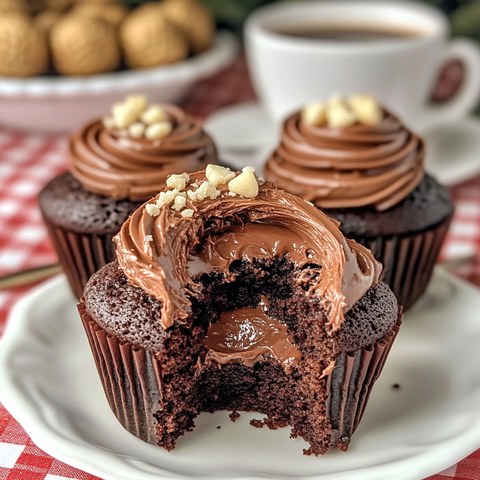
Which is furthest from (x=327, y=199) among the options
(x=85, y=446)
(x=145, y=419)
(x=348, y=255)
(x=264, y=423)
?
(x=85, y=446)

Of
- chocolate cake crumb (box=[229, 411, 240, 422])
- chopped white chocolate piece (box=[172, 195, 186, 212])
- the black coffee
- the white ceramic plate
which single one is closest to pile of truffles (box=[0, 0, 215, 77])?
the black coffee

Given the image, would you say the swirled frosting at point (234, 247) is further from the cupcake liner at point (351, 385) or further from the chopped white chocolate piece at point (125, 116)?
the chopped white chocolate piece at point (125, 116)

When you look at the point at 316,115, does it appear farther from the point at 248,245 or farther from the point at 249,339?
the point at 249,339

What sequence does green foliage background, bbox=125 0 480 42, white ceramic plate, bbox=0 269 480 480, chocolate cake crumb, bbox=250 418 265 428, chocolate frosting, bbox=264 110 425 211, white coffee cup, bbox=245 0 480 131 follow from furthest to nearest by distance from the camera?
green foliage background, bbox=125 0 480 42
white coffee cup, bbox=245 0 480 131
chocolate frosting, bbox=264 110 425 211
chocolate cake crumb, bbox=250 418 265 428
white ceramic plate, bbox=0 269 480 480

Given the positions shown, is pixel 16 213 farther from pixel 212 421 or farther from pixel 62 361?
pixel 212 421

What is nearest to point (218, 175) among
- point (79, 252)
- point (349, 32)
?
point (79, 252)

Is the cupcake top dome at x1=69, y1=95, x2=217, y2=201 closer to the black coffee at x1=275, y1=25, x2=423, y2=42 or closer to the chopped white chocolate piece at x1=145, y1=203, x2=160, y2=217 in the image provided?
the chopped white chocolate piece at x1=145, y1=203, x2=160, y2=217

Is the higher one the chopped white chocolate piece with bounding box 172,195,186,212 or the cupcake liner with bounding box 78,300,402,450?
the chopped white chocolate piece with bounding box 172,195,186,212
